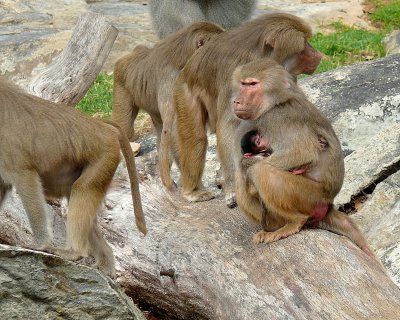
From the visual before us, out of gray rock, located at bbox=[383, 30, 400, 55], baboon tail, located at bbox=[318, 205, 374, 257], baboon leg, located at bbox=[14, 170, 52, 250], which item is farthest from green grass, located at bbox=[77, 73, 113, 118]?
baboon tail, located at bbox=[318, 205, 374, 257]

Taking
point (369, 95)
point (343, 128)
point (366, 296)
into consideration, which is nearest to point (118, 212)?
point (366, 296)

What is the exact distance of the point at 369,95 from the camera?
8.47 metres

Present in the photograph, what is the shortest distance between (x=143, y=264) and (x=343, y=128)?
9.43 ft

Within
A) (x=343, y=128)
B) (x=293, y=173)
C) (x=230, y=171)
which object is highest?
(x=293, y=173)

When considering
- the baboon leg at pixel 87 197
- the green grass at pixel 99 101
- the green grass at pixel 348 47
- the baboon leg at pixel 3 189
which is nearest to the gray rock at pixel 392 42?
the green grass at pixel 348 47

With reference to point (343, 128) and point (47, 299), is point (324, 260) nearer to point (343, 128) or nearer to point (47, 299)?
point (47, 299)

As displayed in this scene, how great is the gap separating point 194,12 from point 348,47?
397 centimetres

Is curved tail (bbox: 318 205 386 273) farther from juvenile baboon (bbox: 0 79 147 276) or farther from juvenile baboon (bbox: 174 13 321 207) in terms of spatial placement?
juvenile baboon (bbox: 0 79 147 276)

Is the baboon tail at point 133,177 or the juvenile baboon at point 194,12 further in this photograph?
the juvenile baboon at point 194,12

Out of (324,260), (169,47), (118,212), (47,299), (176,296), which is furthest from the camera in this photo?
(169,47)

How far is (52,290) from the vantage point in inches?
179

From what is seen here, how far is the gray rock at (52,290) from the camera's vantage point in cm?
446

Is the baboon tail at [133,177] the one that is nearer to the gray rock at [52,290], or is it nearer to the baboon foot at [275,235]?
the baboon foot at [275,235]

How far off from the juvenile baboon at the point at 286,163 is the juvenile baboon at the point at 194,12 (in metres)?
3.76
